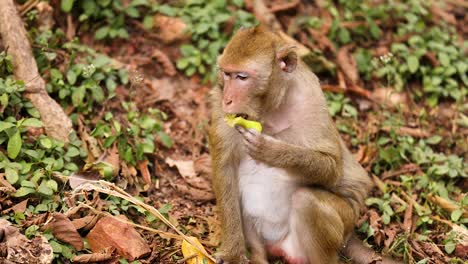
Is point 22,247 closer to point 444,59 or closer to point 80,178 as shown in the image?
point 80,178

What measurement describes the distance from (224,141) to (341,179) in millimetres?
946

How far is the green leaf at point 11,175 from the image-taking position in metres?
4.89

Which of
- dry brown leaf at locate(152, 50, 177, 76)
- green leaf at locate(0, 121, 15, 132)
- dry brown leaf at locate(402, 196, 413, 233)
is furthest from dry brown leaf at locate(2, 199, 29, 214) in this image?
dry brown leaf at locate(402, 196, 413, 233)

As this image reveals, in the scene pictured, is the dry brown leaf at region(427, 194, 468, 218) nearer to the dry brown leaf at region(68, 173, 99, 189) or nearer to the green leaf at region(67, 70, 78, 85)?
the dry brown leaf at region(68, 173, 99, 189)

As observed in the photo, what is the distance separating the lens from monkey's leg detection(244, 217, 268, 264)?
16.8 feet

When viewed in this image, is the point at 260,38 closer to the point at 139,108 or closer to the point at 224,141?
the point at 224,141

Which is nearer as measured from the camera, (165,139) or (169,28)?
(165,139)

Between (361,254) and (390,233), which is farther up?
(361,254)

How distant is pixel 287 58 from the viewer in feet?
15.8

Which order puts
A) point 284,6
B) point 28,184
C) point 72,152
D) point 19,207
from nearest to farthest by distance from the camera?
1. point 19,207
2. point 28,184
3. point 72,152
4. point 284,6

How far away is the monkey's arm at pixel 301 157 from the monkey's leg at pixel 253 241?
57 centimetres

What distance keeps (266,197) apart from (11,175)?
1.82 m

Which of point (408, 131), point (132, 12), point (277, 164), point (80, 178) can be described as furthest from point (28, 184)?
point (408, 131)

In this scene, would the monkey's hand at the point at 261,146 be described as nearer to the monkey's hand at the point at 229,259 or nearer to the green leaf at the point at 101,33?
the monkey's hand at the point at 229,259
